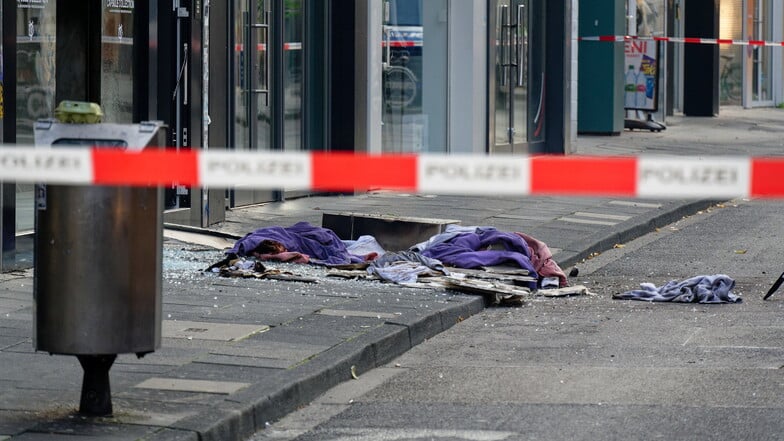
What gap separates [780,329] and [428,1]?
32.9 ft

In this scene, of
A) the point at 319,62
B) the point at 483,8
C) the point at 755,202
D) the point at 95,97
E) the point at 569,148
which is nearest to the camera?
the point at 95,97

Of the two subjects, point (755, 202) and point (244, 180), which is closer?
point (244, 180)

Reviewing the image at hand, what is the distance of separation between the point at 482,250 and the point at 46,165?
6.04m

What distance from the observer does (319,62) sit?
52.0ft

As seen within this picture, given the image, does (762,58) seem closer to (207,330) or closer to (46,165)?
(207,330)

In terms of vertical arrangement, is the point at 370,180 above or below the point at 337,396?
above

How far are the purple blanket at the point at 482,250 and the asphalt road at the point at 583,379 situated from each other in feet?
1.90

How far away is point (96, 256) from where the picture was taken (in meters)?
5.61

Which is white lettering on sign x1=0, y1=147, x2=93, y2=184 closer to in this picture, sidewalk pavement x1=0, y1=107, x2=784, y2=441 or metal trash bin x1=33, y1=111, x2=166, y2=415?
metal trash bin x1=33, y1=111, x2=166, y2=415

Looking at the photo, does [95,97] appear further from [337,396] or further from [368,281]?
[368,281]

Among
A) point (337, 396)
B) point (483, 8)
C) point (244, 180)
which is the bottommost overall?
point (337, 396)

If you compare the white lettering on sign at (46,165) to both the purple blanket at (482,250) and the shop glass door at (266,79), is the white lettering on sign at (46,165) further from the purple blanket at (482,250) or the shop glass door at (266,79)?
the shop glass door at (266,79)

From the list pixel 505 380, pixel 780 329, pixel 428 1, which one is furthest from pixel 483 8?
pixel 505 380

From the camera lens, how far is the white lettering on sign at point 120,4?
458 inches
